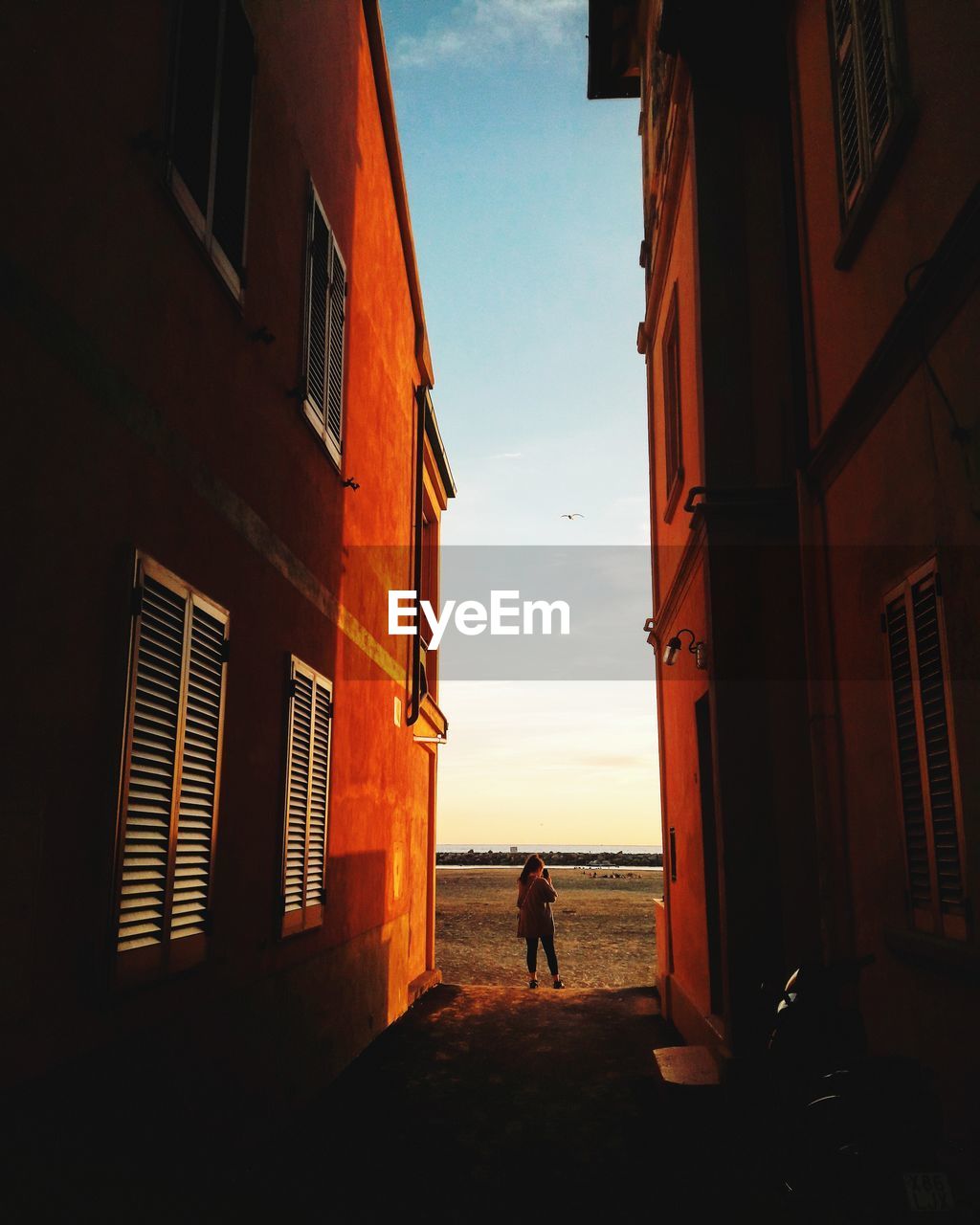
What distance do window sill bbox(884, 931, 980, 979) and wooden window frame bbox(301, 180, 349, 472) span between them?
4.93 m

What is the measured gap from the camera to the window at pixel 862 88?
16.4 ft

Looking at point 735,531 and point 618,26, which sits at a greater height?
point 618,26

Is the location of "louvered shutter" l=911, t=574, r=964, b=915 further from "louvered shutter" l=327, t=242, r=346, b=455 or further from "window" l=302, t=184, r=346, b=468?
"louvered shutter" l=327, t=242, r=346, b=455

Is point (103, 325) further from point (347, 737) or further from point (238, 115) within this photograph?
point (347, 737)

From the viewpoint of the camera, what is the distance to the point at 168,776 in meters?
4.59

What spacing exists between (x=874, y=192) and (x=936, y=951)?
3.72m

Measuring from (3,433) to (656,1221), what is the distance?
14.7 feet

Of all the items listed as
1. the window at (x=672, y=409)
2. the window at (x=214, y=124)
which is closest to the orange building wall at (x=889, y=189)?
the window at (x=672, y=409)

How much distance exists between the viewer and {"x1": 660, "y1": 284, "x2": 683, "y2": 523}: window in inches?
387

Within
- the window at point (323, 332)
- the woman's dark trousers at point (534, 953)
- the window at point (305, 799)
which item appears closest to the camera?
the window at point (305, 799)

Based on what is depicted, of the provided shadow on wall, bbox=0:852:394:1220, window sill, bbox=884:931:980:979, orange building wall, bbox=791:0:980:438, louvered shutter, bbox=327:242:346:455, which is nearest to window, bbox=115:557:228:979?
shadow on wall, bbox=0:852:394:1220

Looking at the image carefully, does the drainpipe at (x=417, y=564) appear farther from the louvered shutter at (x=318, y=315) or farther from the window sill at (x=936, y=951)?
the window sill at (x=936, y=951)

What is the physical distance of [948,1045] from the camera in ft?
14.2

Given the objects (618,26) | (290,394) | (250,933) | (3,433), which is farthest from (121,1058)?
(618,26)
